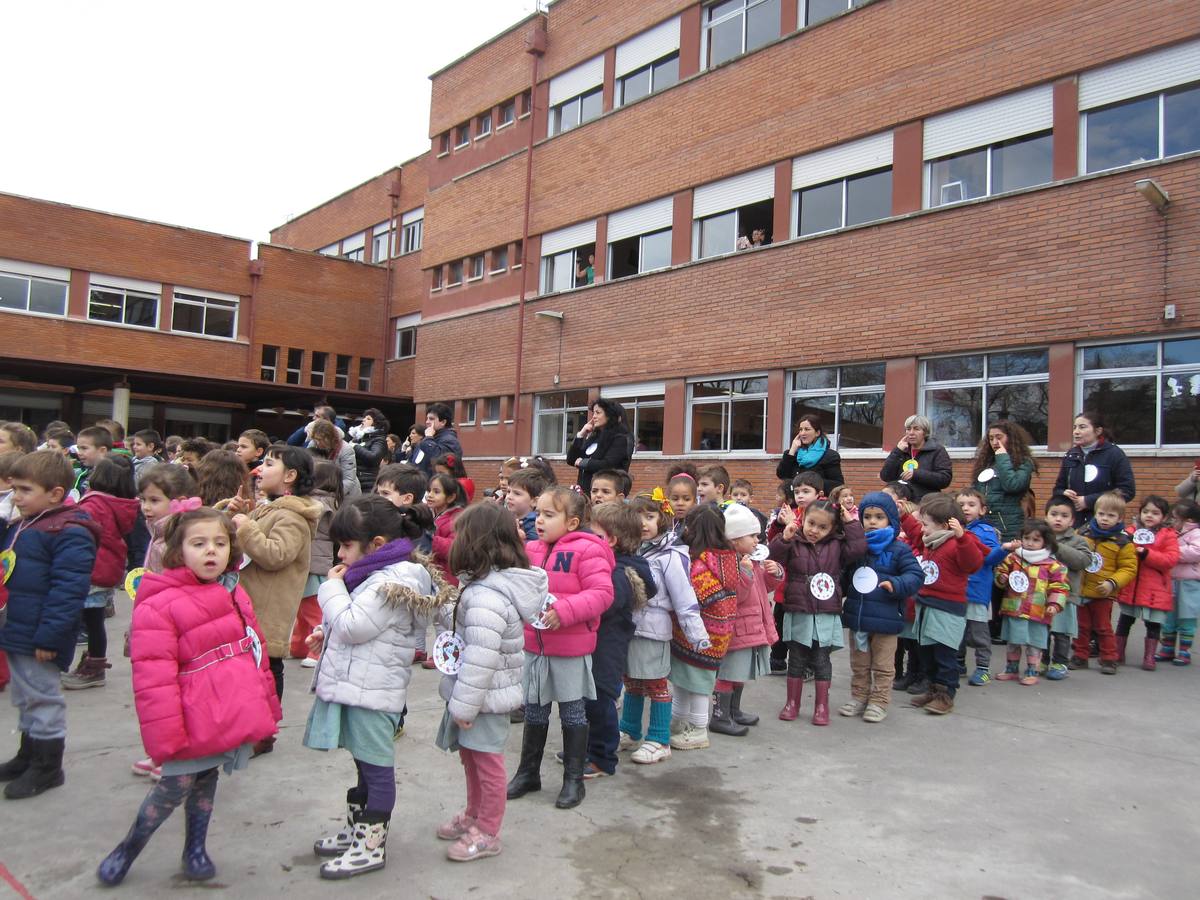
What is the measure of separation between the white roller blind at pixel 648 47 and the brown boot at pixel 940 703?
15452 mm

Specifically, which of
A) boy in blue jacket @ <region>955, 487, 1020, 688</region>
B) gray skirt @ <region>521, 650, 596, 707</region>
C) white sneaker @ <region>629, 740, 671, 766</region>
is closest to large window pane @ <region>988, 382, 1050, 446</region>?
boy in blue jacket @ <region>955, 487, 1020, 688</region>

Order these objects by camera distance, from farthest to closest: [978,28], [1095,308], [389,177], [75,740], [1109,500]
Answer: [389,177] → [978,28] → [1095,308] → [1109,500] → [75,740]

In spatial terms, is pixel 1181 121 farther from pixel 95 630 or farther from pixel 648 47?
pixel 95 630

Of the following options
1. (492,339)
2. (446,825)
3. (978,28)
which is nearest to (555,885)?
(446,825)

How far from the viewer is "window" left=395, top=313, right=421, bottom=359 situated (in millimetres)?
30672

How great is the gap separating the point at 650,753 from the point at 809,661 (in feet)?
5.41

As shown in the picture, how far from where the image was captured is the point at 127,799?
403 centimetres

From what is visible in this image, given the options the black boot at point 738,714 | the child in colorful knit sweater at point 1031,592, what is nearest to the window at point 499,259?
the child in colorful knit sweater at point 1031,592

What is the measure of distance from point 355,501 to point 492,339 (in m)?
18.8

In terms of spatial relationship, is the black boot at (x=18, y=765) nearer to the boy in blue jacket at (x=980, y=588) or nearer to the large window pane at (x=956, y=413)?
the boy in blue jacket at (x=980, y=588)

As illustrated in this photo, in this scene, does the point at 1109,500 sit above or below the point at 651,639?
above

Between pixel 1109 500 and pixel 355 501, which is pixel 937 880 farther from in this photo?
pixel 1109 500

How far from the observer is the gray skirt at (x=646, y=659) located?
496cm

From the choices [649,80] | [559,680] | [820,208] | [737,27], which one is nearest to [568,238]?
[649,80]
